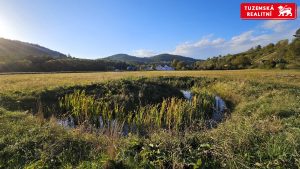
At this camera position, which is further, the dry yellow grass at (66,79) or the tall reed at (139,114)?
the dry yellow grass at (66,79)

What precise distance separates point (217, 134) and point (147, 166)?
10.9 ft

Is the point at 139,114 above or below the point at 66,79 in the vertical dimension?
below

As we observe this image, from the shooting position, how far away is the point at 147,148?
915 cm

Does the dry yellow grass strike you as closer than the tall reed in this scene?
No

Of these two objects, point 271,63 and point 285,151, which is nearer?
point 285,151

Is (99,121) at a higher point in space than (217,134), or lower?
lower

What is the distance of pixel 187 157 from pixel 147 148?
1.27 metres

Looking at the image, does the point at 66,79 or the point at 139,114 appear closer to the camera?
the point at 139,114

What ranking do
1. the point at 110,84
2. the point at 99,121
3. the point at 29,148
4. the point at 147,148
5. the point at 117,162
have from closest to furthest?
the point at 117,162 → the point at 147,148 → the point at 29,148 → the point at 99,121 → the point at 110,84

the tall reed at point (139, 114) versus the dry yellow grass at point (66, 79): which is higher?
the dry yellow grass at point (66, 79)

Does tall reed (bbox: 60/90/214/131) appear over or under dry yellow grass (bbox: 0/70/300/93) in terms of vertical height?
under

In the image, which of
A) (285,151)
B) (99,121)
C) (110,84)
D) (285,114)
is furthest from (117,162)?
(110,84)

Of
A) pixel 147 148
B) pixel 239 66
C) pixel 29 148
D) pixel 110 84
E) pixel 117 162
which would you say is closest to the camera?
pixel 117 162

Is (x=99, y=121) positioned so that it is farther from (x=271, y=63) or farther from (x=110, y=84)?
(x=271, y=63)
